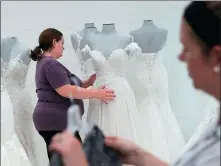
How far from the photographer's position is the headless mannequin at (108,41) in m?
2.82

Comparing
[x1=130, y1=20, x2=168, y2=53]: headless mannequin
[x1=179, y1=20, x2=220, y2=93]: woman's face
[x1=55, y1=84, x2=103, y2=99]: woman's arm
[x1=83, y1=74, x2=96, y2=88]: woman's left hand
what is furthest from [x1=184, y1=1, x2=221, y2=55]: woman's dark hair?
[x1=130, y1=20, x2=168, y2=53]: headless mannequin

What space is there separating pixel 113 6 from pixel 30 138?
1419 millimetres

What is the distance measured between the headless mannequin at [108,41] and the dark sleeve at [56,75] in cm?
50

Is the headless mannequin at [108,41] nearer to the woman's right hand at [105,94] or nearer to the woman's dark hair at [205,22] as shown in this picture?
the woman's right hand at [105,94]

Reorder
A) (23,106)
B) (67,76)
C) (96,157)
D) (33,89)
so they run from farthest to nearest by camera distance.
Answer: (33,89) → (23,106) → (67,76) → (96,157)

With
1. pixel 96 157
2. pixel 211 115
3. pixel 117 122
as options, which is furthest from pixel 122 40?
pixel 96 157

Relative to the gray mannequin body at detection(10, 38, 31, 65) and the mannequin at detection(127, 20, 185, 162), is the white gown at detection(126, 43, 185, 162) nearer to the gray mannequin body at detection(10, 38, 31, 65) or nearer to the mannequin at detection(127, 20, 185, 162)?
the mannequin at detection(127, 20, 185, 162)

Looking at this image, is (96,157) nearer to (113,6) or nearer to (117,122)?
(117,122)

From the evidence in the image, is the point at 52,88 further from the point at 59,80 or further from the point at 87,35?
the point at 87,35

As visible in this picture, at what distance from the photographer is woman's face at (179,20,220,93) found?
893mm

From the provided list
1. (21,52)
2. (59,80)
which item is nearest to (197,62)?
(59,80)

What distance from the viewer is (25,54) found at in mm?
2854

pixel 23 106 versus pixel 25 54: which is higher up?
pixel 25 54

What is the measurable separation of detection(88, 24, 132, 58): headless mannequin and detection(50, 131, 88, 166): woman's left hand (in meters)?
1.95
